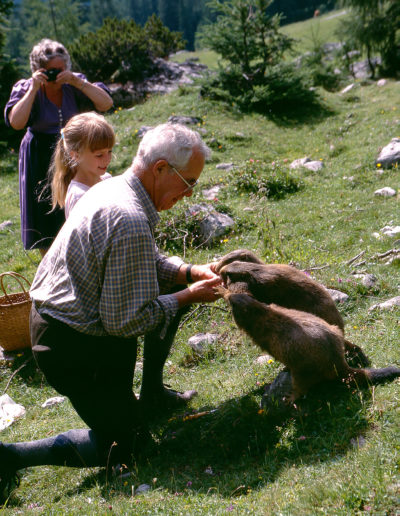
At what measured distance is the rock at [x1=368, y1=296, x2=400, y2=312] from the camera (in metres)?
4.77

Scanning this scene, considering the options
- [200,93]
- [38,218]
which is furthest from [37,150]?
[200,93]

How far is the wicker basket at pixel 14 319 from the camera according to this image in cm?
571

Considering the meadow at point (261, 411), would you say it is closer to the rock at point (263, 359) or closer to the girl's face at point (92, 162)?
the rock at point (263, 359)

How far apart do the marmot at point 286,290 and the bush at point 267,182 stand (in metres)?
4.95

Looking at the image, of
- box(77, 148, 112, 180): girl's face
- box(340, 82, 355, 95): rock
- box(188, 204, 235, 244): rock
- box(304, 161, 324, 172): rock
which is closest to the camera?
box(77, 148, 112, 180): girl's face

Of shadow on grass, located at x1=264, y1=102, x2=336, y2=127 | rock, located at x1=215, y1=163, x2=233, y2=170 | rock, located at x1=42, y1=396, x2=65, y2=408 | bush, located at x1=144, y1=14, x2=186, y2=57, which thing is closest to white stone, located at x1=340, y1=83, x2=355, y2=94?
shadow on grass, located at x1=264, y1=102, x2=336, y2=127

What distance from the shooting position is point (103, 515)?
3164mm

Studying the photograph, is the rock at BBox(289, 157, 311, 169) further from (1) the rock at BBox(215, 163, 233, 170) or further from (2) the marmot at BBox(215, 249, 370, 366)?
(2) the marmot at BBox(215, 249, 370, 366)

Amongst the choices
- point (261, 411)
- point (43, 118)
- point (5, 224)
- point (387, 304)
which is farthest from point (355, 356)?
point (5, 224)

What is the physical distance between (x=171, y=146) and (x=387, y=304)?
2.78m

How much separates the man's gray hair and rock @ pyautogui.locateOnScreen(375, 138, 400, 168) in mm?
6360

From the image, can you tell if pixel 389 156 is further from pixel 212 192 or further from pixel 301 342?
pixel 301 342

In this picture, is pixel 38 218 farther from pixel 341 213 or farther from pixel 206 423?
pixel 341 213

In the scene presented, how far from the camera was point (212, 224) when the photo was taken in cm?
748
